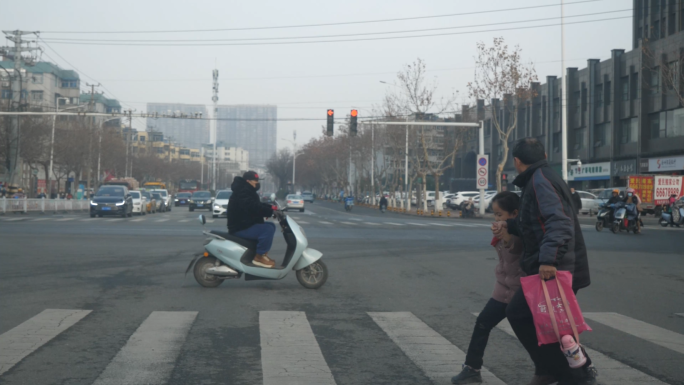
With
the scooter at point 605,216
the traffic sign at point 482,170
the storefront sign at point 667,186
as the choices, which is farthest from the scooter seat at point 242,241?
the storefront sign at point 667,186

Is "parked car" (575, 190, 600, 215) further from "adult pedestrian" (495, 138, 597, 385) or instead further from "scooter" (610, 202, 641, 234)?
"adult pedestrian" (495, 138, 597, 385)

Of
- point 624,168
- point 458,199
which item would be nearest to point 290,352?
point 624,168

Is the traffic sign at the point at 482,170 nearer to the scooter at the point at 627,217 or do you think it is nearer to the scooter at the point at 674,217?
the scooter at the point at 674,217

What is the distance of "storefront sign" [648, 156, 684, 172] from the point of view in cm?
4731

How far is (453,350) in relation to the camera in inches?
247

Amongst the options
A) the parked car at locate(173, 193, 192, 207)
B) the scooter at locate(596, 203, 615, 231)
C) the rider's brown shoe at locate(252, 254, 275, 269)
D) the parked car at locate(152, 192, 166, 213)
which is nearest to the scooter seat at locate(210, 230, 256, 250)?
the rider's brown shoe at locate(252, 254, 275, 269)

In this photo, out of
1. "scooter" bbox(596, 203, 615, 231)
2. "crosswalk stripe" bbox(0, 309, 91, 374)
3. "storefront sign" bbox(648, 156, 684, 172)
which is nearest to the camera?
"crosswalk stripe" bbox(0, 309, 91, 374)

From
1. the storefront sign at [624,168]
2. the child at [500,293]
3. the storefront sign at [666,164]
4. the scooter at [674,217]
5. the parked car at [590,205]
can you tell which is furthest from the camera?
the storefront sign at [624,168]

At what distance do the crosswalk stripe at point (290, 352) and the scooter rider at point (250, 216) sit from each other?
6.24 feet

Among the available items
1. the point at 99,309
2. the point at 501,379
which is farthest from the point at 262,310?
the point at 501,379

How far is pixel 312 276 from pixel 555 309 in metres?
6.23

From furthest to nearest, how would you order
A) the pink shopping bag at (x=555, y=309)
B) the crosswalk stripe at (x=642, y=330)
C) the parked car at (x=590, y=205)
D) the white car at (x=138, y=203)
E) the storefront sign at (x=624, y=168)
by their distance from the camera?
the storefront sign at (x=624, y=168) < the parked car at (x=590, y=205) < the white car at (x=138, y=203) < the crosswalk stripe at (x=642, y=330) < the pink shopping bag at (x=555, y=309)

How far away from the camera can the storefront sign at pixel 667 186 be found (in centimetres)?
4191

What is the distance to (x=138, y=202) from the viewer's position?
42.0 meters
